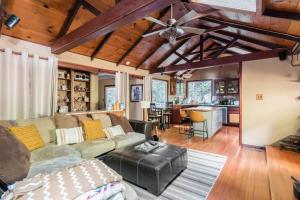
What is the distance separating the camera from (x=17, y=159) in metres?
1.89

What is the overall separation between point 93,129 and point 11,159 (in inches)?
60.2

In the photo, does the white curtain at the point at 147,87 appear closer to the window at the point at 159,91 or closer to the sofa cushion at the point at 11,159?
the window at the point at 159,91

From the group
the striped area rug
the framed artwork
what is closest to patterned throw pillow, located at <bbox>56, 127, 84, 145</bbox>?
the striped area rug

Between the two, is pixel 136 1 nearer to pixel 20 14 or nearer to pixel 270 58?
pixel 20 14

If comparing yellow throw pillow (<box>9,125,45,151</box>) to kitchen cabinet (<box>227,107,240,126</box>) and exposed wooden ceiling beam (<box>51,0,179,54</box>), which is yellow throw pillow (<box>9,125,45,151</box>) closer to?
exposed wooden ceiling beam (<box>51,0,179,54</box>)

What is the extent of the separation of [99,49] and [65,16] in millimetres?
1214

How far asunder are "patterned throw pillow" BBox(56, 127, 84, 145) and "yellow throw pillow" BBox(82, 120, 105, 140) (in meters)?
0.11

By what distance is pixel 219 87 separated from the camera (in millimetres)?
8039

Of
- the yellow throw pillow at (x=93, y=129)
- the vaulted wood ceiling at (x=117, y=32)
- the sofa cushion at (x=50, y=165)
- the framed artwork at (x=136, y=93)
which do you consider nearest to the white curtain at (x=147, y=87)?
the framed artwork at (x=136, y=93)

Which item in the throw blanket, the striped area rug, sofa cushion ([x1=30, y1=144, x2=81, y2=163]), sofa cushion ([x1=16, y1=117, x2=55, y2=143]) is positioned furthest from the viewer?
sofa cushion ([x1=16, y1=117, x2=55, y2=143])

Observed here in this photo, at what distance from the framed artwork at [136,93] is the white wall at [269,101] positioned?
404 cm

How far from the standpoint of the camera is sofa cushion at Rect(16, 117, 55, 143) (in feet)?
9.32

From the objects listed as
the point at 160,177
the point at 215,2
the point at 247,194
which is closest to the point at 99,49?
the point at 215,2

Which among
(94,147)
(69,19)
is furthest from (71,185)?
(69,19)
